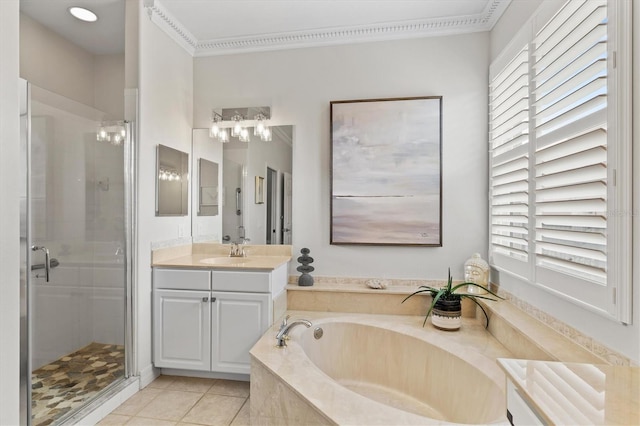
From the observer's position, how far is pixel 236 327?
7.80 feet

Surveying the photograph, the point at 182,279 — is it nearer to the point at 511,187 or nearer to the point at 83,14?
the point at 83,14

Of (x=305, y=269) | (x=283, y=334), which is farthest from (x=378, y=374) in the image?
(x=305, y=269)

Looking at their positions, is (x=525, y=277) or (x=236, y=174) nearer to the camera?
(x=525, y=277)

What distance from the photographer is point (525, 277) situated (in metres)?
1.95

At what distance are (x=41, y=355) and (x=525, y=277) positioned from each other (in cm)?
307

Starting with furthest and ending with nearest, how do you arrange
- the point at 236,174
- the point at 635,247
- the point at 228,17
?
the point at 236,174, the point at 228,17, the point at 635,247

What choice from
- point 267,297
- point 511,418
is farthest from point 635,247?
point 267,297

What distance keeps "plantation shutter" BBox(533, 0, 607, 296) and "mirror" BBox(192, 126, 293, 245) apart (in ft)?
6.09

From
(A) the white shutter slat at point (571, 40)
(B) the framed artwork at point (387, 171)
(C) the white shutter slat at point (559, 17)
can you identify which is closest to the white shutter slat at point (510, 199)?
(B) the framed artwork at point (387, 171)

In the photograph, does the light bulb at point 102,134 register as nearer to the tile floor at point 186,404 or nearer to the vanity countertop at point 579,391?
the tile floor at point 186,404

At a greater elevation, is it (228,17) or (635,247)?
(228,17)

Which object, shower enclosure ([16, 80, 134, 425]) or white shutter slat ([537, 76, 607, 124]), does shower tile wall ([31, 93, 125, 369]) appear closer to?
shower enclosure ([16, 80, 134, 425])

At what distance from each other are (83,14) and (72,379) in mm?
2638

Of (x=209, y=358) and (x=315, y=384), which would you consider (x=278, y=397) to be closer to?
(x=315, y=384)
